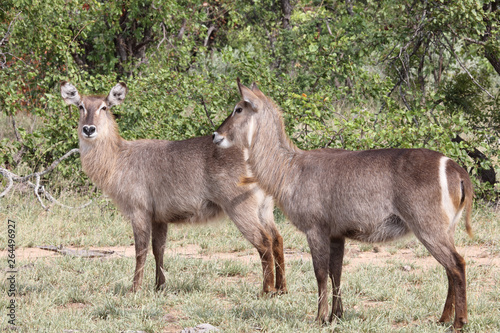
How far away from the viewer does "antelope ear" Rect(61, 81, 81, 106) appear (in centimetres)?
628

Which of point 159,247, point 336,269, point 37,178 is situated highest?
point 37,178

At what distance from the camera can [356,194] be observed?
14.8 feet

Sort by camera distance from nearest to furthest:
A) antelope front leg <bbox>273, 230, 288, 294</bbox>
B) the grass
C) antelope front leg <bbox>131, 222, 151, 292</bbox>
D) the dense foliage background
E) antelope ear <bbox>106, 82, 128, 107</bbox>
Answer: the grass
antelope front leg <bbox>273, 230, 288, 294</bbox>
antelope front leg <bbox>131, 222, 151, 292</bbox>
antelope ear <bbox>106, 82, 128, 107</bbox>
the dense foliage background

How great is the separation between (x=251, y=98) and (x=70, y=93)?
7.44ft

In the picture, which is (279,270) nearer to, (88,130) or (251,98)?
(251,98)

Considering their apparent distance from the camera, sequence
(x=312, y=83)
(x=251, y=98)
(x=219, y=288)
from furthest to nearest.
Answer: (x=312, y=83) < (x=219, y=288) < (x=251, y=98)

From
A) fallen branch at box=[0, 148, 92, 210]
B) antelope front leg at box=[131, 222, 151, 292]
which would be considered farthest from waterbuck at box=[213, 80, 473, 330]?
fallen branch at box=[0, 148, 92, 210]

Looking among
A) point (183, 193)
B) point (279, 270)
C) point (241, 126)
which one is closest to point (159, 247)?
point (183, 193)

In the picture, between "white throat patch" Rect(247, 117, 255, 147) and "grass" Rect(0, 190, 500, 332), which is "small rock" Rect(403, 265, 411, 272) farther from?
"white throat patch" Rect(247, 117, 255, 147)

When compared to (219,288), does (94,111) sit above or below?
above

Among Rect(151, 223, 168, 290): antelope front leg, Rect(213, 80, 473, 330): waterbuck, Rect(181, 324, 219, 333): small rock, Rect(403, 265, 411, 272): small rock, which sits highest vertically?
Rect(213, 80, 473, 330): waterbuck

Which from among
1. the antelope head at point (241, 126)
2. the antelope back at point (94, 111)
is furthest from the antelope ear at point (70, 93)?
the antelope head at point (241, 126)

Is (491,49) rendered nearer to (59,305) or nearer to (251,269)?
(251,269)

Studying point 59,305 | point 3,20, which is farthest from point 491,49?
point 3,20
